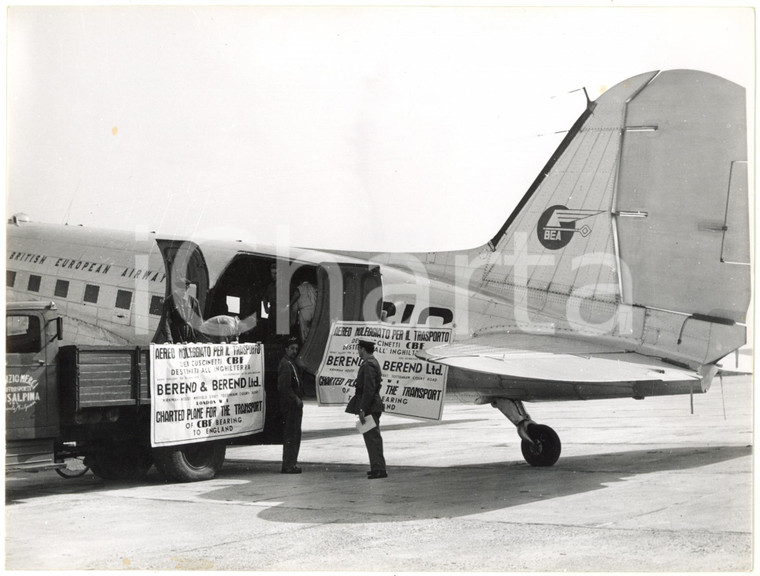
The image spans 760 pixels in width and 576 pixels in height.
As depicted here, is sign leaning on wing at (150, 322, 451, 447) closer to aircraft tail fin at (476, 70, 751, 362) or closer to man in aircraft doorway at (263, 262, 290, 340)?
man in aircraft doorway at (263, 262, 290, 340)

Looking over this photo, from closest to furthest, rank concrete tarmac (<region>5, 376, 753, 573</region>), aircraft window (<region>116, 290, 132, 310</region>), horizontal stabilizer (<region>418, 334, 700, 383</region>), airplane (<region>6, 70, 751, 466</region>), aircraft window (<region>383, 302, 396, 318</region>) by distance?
concrete tarmac (<region>5, 376, 753, 573</region>) < horizontal stabilizer (<region>418, 334, 700, 383</region>) < airplane (<region>6, 70, 751, 466</region>) < aircraft window (<region>383, 302, 396, 318</region>) < aircraft window (<region>116, 290, 132, 310</region>)

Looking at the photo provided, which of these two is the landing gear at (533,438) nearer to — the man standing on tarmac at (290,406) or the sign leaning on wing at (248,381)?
the sign leaning on wing at (248,381)

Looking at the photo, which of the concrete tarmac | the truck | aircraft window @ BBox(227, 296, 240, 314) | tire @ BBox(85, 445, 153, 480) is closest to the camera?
the concrete tarmac

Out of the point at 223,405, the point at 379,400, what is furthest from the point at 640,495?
the point at 223,405

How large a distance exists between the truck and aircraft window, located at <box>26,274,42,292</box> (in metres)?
5.27

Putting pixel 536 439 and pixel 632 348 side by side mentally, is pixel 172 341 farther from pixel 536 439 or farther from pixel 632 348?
pixel 632 348

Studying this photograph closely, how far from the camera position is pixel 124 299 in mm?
14898

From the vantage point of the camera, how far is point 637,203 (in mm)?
11641

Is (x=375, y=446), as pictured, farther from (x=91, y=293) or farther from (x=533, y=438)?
(x=91, y=293)

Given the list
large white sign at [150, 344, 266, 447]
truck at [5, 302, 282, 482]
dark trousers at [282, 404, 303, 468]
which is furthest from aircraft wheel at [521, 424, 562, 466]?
truck at [5, 302, 282, 482]

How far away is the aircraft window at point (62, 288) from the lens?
1544cm

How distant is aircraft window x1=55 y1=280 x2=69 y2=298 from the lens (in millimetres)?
15438

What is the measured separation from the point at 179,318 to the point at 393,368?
10.5ft

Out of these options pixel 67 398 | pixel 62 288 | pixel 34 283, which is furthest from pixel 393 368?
pixel 34 283
